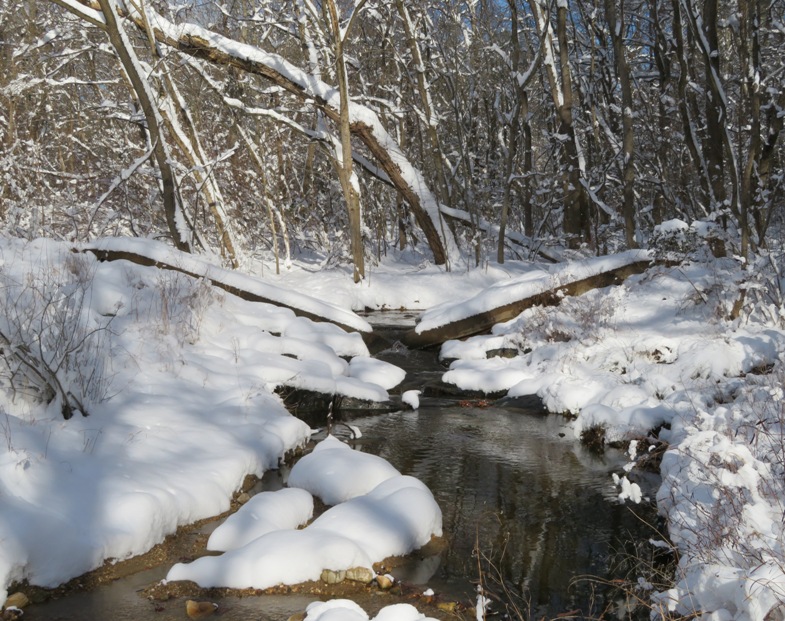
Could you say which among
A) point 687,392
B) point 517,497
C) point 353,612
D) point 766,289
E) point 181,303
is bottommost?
point 517,497

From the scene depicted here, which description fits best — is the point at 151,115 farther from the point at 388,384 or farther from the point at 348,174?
the point at 388,384

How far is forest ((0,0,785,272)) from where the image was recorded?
35.0ft

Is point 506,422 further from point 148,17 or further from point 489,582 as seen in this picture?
point 148,17

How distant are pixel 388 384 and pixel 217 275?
8.70 ft

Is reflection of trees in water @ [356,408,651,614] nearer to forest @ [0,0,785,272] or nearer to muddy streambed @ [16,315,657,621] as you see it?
muddy streambed @ [16,315,657,621]

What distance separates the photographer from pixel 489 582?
383cm

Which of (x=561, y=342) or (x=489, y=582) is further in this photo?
(x=561, y=342)

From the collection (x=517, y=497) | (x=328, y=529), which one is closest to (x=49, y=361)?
(x=328, y=529)

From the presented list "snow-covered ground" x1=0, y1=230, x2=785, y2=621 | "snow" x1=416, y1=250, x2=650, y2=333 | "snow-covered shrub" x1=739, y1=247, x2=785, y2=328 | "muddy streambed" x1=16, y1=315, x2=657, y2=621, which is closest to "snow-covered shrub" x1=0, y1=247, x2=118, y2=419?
"snow-covered ground" x1=0, y1=230, x2=785, y2=621

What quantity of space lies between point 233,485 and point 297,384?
1989 millimetres

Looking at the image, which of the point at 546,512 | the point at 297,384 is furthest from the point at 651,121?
the point at 546,512

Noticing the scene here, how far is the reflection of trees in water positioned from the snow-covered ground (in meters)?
0.30

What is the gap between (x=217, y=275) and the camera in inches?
353

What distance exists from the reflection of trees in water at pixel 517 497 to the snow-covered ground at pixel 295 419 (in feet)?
1.00
